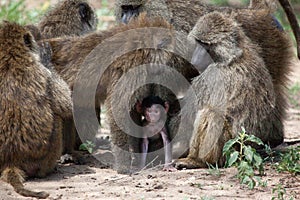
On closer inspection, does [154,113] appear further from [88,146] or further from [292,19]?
[292,19]

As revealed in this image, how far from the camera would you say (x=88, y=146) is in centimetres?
678

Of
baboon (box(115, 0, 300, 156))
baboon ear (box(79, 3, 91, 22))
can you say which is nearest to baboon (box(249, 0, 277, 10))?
baboon (box(115, 0, 300, 156))

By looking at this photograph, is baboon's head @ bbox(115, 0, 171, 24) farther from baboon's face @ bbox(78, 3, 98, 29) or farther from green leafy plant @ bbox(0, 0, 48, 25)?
green leafy plant @ bbox(0, 0, 48, 25)

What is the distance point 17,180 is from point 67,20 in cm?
263

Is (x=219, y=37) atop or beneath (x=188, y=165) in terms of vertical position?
atop

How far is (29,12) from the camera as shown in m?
11.6

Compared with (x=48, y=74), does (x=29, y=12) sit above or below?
above

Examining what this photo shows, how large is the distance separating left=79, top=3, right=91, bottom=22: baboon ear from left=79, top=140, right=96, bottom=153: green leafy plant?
151 cm

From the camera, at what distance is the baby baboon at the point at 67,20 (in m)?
7.30

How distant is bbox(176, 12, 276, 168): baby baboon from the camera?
5.86 meters

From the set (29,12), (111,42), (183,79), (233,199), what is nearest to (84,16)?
(111,42)

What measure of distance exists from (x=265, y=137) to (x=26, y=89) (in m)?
2.25

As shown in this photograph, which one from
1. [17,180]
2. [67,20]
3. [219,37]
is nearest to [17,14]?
[67,20]

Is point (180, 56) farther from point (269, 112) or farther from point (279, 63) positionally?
point (279, 63)
